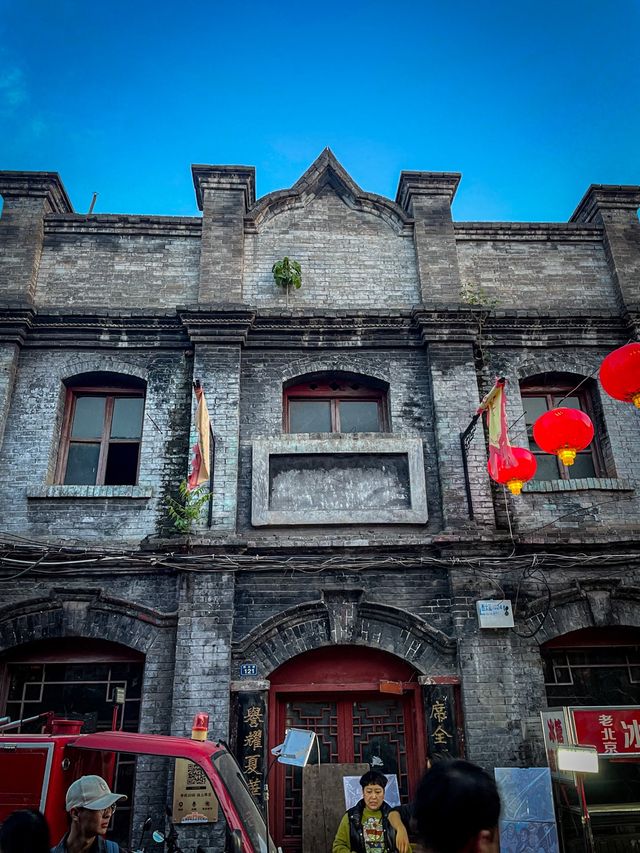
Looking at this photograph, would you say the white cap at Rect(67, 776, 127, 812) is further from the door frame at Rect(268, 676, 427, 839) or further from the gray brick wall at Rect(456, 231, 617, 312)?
the gray brick wall at Rect(456, 231, 617, 312)

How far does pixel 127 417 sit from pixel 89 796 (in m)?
5.65

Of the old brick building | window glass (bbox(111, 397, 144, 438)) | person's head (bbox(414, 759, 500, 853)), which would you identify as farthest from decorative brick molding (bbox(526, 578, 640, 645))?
person's head (bbox(414, 759, 500, 853))

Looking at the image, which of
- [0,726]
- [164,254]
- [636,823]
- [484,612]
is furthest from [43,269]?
[636,823]

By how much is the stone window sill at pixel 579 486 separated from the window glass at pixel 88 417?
5736 millimetres

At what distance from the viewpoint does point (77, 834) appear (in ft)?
12.5

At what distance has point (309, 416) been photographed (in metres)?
9.02

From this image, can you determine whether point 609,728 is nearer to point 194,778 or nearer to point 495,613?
point 495,613

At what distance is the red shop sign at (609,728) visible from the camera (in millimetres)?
6371

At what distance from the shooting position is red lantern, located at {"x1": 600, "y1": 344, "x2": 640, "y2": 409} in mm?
5703

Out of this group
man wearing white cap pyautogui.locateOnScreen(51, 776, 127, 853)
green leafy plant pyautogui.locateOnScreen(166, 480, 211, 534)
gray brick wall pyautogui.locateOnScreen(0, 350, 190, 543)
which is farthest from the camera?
gray brick wall pyautogui.locateOnScreen(0, 350, 190, 543)

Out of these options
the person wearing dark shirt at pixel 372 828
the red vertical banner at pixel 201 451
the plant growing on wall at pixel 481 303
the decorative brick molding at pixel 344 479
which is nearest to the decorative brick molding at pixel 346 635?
the decorative brick molding at pixel 344 479

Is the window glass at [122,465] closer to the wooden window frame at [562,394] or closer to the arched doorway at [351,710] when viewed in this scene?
the arched doorway at [351,710]

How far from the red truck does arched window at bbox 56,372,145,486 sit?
12.3 ft

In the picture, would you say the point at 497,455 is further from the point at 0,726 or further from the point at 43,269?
the point at 43,269
